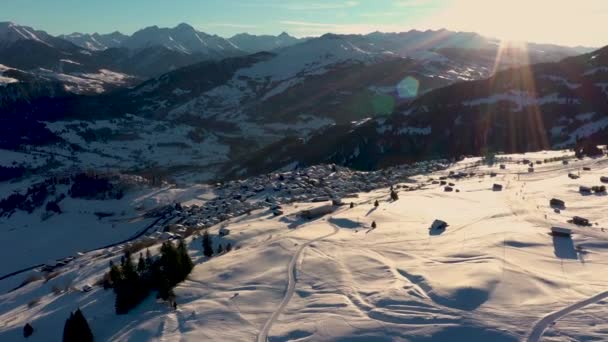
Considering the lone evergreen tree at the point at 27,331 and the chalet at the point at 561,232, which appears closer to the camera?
the lone evergreen tree at the point at 27,331

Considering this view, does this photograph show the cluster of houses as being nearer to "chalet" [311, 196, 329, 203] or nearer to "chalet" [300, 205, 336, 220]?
"chalet" [311, 196, 329, 203]

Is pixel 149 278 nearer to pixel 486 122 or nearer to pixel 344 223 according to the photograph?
pixel 344 223

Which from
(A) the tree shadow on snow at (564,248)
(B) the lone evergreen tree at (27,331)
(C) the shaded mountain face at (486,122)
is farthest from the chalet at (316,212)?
(C) the shaded mountain face at (486,122)

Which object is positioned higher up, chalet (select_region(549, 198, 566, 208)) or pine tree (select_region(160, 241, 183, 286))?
chalet (select_region(549, 198, 566, 208))

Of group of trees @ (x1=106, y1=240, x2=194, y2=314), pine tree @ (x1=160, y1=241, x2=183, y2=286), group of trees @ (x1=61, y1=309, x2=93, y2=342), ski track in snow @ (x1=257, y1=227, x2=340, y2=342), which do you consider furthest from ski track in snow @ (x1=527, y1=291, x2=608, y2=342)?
group of trees @ (x1=61, y1=309, x2=93, y2=342)

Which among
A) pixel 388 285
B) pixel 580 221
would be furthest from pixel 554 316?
pixel 580 221

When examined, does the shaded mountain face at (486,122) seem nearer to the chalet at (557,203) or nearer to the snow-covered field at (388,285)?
the chalet at (557,203)
